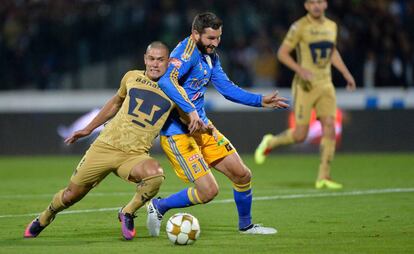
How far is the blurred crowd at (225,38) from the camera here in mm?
18250

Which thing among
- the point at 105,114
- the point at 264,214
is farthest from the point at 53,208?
the point at 264,214

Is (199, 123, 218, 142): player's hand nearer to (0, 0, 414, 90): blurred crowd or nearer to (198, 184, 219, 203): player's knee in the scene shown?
Answer: (198, 184, 219, 203): player's knee

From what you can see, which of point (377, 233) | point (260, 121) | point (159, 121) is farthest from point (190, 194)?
point (260, 121)

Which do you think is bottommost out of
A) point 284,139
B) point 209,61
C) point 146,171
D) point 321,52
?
point 284,139

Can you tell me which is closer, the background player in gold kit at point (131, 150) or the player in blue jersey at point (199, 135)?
the background player in gold kit at point (131, 150)

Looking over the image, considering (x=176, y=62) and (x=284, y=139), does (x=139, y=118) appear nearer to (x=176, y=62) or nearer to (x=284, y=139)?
(x=176, y=62)

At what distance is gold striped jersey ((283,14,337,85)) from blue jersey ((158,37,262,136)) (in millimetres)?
4140

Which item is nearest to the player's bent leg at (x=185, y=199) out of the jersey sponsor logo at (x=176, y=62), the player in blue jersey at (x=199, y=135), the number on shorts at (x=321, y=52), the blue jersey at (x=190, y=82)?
the player in blue jersey at (x=199, y=135)

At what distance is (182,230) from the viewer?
302 inches

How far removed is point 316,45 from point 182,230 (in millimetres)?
5592

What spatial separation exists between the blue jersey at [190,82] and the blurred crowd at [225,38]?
377 inches

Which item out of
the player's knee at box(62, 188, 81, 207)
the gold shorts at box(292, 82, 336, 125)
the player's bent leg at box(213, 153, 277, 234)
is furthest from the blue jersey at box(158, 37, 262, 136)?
the gold shorts at box(292, 82, 336, 125)

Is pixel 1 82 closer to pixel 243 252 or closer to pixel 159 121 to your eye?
pixel 159 121

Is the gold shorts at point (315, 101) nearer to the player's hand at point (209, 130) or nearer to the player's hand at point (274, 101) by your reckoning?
the player's hand at point (274, 101)
